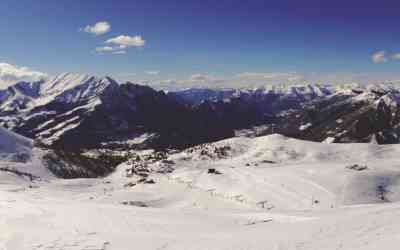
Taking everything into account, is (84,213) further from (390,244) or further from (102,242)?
(390,244)

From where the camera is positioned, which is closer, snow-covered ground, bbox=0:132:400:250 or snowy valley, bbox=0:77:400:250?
snow-covered ground, bbox=0:132:400:250

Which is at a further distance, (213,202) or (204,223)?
(213,202)

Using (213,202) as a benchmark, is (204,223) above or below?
above

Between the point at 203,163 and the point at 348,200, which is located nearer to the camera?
the point at 348,200

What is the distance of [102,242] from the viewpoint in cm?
1923

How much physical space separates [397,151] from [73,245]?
128 meters

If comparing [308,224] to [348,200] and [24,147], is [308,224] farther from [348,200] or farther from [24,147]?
[24,147]

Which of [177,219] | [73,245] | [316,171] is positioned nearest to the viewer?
[73,245]

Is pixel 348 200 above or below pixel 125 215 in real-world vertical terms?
below

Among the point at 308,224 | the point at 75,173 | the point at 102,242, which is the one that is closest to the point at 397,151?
the point at 75,173

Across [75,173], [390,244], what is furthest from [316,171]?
[75,173]

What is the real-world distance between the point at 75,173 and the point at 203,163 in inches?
2152

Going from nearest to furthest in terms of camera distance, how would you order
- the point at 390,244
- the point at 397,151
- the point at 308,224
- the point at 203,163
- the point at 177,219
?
the point at 390,244 → the point at 308,224 → the point at 177,219 → the point at 397,151 → the point at 203,163

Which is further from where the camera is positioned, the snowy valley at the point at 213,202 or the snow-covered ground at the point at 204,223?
the snowy valley at the point at 213,202
